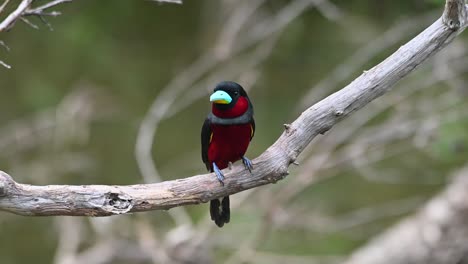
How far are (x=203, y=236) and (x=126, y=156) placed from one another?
5.21 ft

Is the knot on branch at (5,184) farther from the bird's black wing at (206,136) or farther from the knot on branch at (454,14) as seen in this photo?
the knot on branch at (454,14)

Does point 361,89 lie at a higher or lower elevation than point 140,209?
higher

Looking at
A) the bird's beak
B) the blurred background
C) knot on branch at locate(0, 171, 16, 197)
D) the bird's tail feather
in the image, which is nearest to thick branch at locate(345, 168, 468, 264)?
the blurred background

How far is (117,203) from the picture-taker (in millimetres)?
2352

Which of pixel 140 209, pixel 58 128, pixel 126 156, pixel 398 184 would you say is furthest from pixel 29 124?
pixel 140 209

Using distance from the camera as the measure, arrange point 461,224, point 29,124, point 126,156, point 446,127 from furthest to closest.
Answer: point 126,156 → point 29,124 → point 461,224 → point 446,127

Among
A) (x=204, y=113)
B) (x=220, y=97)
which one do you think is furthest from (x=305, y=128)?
(x=204, y=113)

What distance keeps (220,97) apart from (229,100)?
3.1 inches

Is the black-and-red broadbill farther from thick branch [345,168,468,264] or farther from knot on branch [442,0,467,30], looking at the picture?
thick branch [345,168,468,264]

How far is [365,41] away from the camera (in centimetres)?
574

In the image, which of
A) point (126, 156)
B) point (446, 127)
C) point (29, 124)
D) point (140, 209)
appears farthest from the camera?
point (126, 156)

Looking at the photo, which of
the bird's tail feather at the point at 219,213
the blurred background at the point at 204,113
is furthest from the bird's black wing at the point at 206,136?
the blurred background at the point at 204,113

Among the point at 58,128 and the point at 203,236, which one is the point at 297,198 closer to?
the point at 203,236

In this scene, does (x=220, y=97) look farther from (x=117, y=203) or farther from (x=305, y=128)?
(x=117, y=203)
